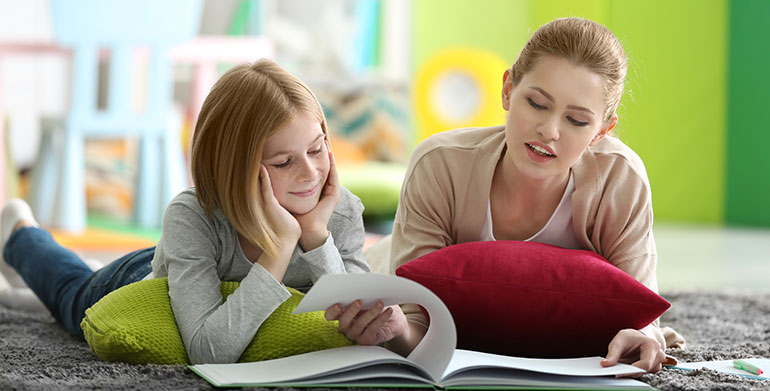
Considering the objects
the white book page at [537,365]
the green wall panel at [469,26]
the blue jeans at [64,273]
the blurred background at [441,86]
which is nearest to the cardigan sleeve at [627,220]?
the white book page at [537,365]

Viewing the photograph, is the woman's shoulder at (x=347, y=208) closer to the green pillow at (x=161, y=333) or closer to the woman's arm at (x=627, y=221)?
the green pillow at (x=161, y=333)

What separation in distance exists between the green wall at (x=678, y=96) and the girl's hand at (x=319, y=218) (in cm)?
388

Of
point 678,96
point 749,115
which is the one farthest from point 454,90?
point 749,115

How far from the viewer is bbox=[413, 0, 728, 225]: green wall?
4996mm

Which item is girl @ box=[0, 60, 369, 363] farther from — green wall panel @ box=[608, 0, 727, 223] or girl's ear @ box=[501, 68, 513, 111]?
green wall panel @ box=[608, 0, 727, 223]

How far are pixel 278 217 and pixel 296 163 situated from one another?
0.09m

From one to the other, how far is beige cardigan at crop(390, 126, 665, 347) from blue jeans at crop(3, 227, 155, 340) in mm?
480

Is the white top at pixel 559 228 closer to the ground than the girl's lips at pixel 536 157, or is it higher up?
closer to the ground

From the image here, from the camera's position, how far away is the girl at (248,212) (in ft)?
3.93

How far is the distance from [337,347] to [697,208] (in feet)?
14.4

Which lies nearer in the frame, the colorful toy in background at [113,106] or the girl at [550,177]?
the girl at [550,177]

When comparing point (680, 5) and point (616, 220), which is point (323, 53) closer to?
point (680, 5)

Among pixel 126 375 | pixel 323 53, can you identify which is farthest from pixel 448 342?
pixel 323 53

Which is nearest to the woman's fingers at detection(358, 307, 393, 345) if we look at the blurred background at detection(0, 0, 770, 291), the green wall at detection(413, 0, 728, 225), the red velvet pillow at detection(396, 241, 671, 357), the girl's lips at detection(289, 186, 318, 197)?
the red velvet pillow at detection(396, 241, 671, 357)
